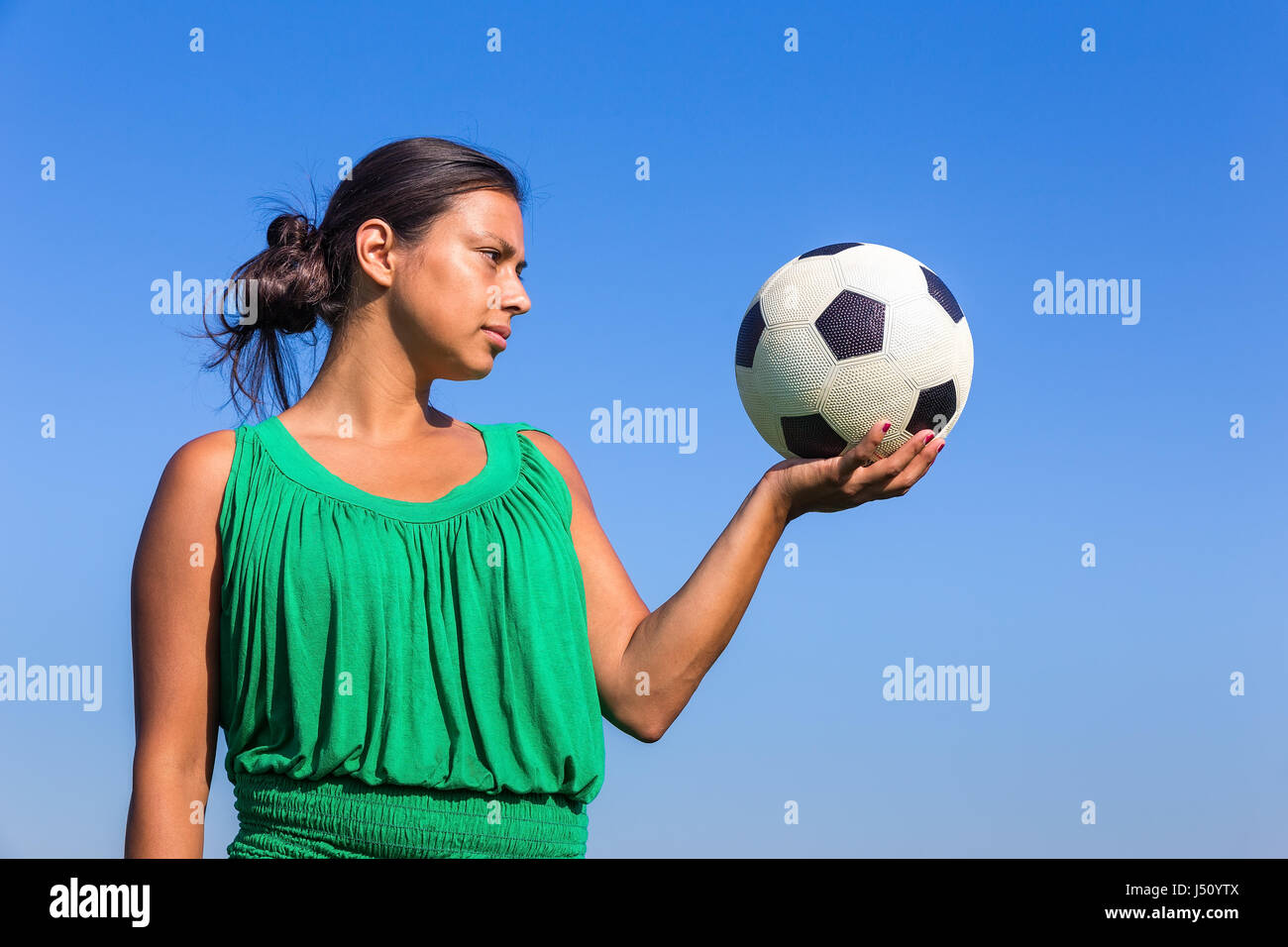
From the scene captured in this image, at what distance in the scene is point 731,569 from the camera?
4312 millimetres

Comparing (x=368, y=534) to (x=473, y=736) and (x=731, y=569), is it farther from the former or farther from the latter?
(x=731, y=569)

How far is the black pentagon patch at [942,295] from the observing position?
16.4 feet

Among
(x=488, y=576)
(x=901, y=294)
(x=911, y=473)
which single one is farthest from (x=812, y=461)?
(x=488, y=576)

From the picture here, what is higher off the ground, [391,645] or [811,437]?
[811,437]

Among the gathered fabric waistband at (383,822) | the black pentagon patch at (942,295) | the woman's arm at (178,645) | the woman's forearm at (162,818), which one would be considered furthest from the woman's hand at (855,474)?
the woman's forearm at (162,818)

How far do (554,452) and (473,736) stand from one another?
1.22 meters

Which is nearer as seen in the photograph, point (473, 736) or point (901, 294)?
point (473, 736)

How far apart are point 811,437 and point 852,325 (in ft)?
1.52

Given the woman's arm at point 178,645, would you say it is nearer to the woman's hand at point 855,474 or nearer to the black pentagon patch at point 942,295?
the woman's hand at point 855,474

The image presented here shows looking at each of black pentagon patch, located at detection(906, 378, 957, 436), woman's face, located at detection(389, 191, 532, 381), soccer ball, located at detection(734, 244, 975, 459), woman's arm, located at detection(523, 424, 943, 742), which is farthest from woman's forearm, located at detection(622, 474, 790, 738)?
woman's face, located at detection(389, 191, 532, 381)

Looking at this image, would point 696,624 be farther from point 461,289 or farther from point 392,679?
point 461,289

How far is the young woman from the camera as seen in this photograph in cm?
386

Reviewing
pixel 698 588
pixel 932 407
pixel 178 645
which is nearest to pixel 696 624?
pixel 698 588

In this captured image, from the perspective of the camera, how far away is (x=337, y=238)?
15.4 feet
